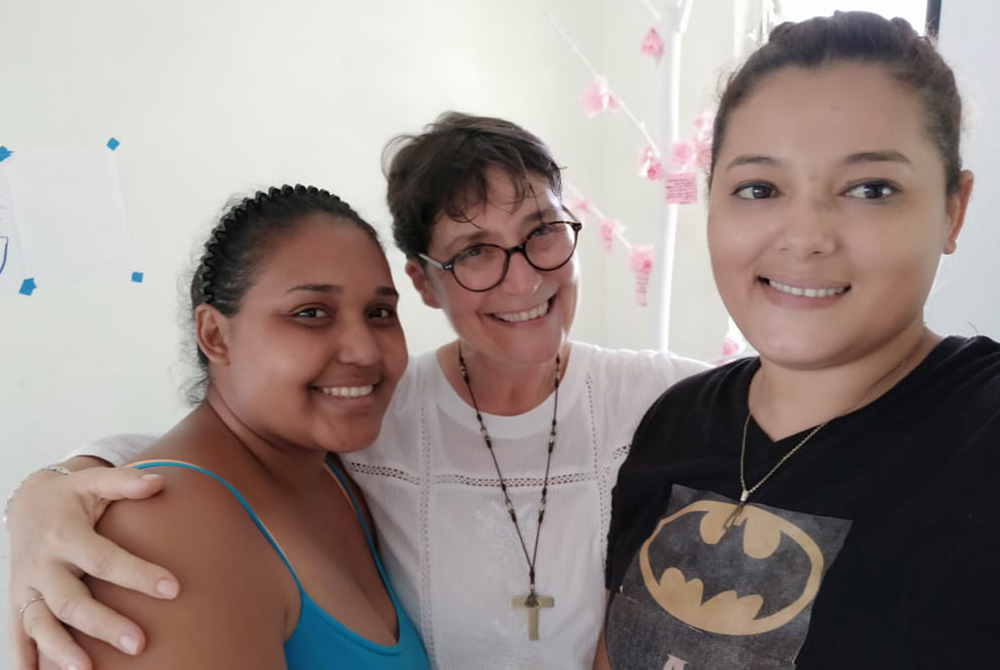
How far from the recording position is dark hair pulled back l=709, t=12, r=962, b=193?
2.56 ft

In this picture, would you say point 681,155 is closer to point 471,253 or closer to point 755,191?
point 471,253

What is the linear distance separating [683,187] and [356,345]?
1.28m

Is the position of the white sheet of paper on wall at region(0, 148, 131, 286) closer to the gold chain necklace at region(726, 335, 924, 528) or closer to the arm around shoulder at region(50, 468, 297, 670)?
the arm around shoulder at region(50, 468, 297, 670)

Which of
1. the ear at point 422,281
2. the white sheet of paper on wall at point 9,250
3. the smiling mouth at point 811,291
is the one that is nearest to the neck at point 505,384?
the ear at point 422,281

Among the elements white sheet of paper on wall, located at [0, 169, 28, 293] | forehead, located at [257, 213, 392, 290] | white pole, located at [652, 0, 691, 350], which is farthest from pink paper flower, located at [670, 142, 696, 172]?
white sheet of paper on wall, located at [0, 169, 28, 293]

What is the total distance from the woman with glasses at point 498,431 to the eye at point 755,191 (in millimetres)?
458

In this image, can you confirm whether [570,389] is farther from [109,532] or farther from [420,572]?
[109,532]

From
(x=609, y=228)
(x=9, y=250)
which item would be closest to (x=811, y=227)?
(x=609, y=228)

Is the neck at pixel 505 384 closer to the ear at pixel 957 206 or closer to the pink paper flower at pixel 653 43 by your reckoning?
the ear at pixel 957 206

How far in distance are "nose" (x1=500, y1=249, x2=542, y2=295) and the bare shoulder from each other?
0.61 metres

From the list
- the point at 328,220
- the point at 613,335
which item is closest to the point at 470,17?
the point at 613,335

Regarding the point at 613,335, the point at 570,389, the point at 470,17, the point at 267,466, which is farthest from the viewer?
the point at 613,335

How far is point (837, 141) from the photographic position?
2.50 ft

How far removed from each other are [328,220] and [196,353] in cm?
34
